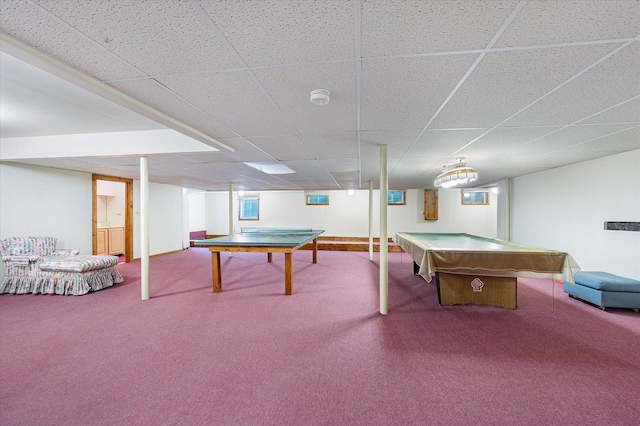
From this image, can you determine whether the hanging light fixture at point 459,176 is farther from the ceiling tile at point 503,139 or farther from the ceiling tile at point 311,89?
the ceiling tile at point 311,89

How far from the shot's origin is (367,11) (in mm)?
1097

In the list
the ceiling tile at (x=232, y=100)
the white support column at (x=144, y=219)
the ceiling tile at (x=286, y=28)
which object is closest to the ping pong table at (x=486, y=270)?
the ceiling tile at (x=232, y=100)

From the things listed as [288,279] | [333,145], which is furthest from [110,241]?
[333,145]

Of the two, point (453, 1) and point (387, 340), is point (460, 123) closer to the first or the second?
point (453, 1)

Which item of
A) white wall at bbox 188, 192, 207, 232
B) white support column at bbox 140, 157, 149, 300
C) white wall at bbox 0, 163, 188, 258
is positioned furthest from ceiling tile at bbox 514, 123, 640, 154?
white wall at bbox 188, 192, 207, 232

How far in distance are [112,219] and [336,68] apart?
9.12 m

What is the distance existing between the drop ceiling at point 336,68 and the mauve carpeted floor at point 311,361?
7.11 feet

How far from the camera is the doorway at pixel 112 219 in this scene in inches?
223

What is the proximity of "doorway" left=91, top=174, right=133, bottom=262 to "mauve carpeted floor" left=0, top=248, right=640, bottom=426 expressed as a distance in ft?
8.51

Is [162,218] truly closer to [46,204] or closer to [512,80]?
[46,204]

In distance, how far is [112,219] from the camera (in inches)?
304

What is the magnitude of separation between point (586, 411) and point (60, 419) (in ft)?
11.0

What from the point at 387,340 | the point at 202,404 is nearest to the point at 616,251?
the point at 387,340

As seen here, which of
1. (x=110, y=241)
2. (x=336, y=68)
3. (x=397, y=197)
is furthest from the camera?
(x=397, y=197)
